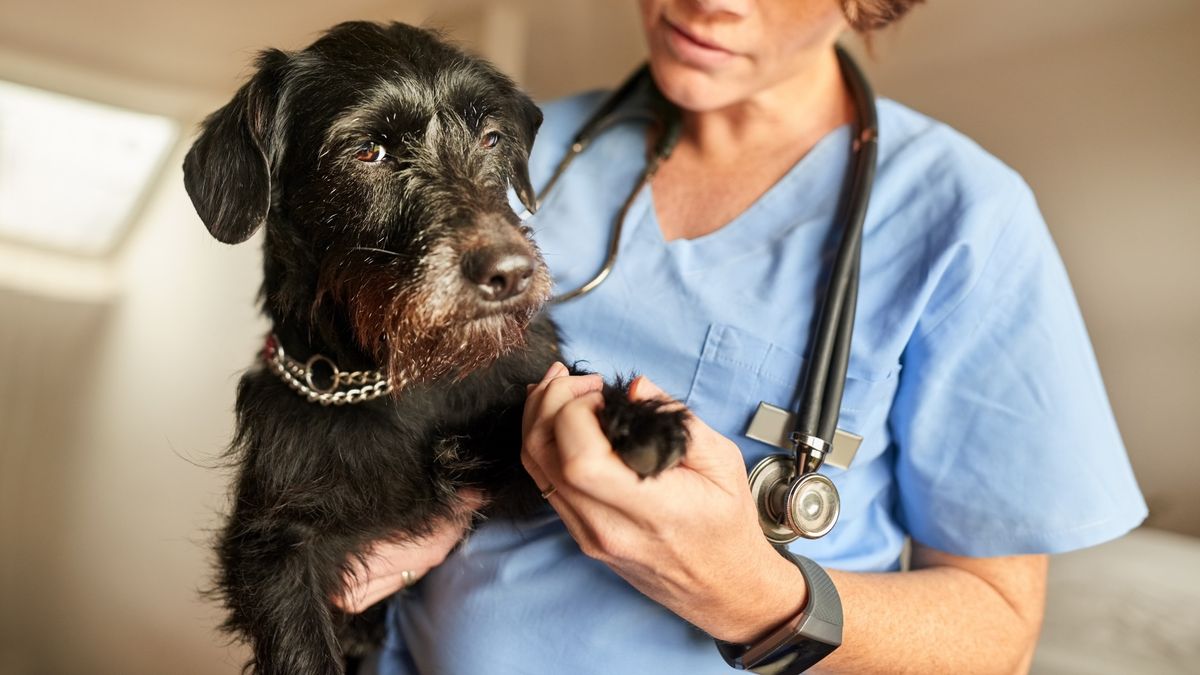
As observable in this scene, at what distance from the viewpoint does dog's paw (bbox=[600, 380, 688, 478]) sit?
3.07 feet

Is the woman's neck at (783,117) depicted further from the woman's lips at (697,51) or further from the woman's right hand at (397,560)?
the woman's right hand at (397,560)

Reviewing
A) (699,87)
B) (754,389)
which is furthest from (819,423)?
(699,87)

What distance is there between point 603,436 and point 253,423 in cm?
67

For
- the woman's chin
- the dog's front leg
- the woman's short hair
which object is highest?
the woman's short hair

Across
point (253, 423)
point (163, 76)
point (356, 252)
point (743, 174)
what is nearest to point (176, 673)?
point (253, 423)

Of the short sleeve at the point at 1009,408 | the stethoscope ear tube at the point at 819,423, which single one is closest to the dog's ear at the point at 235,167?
the stethoscope ear tube at the point at 819,423

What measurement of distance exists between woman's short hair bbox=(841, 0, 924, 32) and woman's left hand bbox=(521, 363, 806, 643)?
81 cm

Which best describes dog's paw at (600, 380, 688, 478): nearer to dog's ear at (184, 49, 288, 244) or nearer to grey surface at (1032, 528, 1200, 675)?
dog's ear at (184, 49, 288, 244)

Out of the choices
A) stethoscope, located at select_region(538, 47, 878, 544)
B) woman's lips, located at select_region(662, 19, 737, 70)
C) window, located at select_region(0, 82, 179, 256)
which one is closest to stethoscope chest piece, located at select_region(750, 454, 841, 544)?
stethoscope, located at select_region(538, 47, 878, 544)

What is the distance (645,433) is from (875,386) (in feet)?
1.97

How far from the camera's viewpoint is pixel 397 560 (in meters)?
1.45

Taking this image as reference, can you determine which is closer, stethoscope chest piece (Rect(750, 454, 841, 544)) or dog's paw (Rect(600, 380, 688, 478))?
dog's paw (Rect(600, 380, 688, 478))

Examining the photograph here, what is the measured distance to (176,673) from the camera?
174cm

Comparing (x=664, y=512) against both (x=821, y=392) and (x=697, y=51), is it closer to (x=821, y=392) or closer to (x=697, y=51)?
(x=821, y=392)
